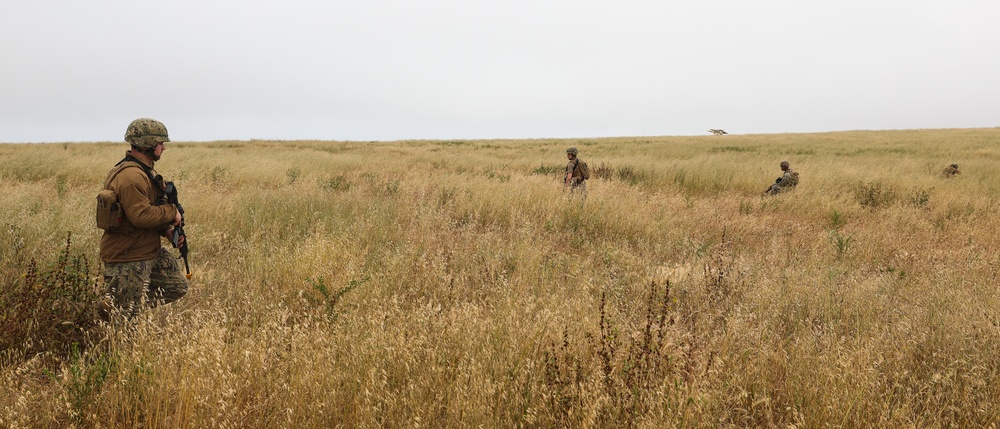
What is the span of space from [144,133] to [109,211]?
1.94 ft

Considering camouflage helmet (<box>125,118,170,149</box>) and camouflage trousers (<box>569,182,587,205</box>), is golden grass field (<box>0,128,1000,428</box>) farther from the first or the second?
camouflage helmet (<box>125,118,170,149</box>)

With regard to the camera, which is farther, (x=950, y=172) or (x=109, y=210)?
(x=950, y=172)

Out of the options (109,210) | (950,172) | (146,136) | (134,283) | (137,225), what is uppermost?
(146,136)

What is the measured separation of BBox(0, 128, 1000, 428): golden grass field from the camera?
214 cm

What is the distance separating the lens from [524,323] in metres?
2.87

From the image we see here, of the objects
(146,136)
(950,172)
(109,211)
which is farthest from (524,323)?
(950,172)

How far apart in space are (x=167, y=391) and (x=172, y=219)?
1.60 m

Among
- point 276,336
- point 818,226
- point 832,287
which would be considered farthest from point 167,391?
point 818,226

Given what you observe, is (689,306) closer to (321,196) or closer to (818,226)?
(818,226)

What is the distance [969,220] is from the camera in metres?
7.27

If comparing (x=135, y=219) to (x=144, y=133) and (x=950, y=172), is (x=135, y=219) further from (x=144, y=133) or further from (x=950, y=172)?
(x=950, y=172)

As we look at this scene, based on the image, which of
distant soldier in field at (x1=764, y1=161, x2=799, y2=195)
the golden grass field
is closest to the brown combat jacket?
the golden grass field

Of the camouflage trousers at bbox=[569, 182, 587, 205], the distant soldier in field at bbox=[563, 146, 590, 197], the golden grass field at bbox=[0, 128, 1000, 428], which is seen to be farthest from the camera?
the distant soldier in field at bbox=[563, 146, 590, 197]

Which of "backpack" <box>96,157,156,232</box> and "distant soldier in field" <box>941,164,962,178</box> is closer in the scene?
"backpack" <box>96,157,156,232</box>
